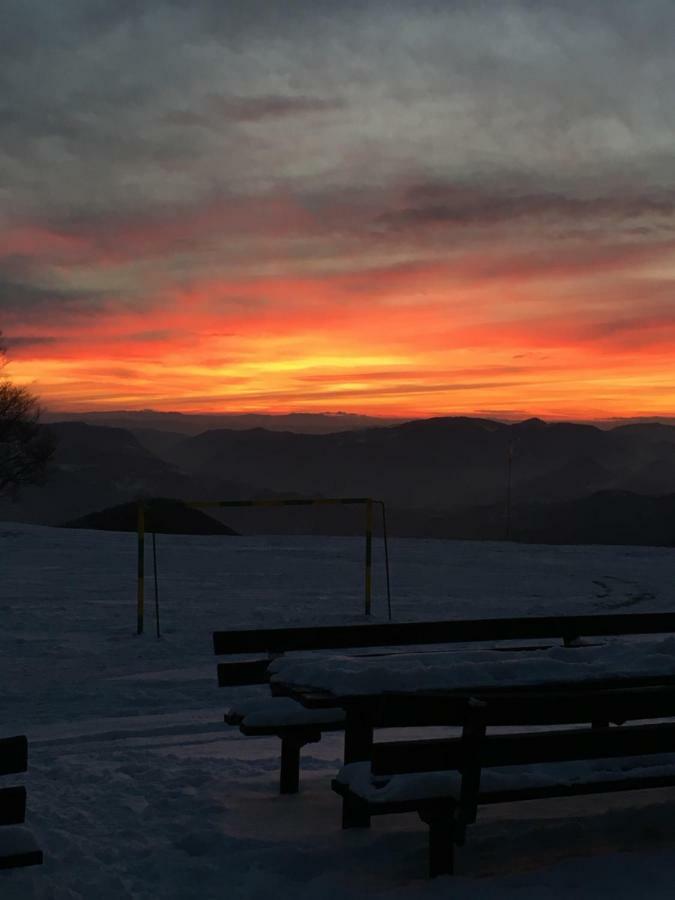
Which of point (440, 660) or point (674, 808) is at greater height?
point (440, 660)

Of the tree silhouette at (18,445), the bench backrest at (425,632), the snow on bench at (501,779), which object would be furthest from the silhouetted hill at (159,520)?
the snow on bench at (501,779)

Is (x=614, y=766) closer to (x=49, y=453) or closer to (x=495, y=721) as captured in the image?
(x=495, y=721)

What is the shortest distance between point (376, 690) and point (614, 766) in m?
1.22

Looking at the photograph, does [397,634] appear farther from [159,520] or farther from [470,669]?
[159,520]

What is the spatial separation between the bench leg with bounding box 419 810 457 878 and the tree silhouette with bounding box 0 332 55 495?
163ft

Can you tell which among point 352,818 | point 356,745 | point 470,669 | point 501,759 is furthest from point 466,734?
point 352,818

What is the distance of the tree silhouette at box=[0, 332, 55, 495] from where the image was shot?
5184cm

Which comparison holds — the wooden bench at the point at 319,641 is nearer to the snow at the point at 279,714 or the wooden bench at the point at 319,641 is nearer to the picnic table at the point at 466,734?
the snow at the point at 279,714

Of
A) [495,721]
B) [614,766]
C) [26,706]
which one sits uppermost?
[495,721]

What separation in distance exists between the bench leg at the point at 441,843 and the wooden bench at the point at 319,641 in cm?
121

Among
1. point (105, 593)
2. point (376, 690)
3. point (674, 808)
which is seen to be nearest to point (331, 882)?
point (376, 690)

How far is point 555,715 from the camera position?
4566 millimetres

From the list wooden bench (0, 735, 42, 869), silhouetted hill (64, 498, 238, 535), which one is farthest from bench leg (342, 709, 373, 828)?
silhouetted hill (64, 498, 238, 535)

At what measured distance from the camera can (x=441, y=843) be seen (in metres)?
4.57
